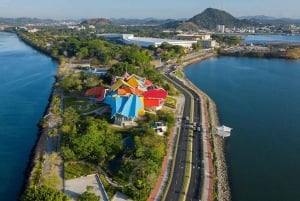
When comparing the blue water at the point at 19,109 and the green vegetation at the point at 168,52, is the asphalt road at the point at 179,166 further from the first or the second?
the green vegetation at the point at 168,52

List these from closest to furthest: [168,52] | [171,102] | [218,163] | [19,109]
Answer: [218,163], [171,102], [19,109], [168,52]

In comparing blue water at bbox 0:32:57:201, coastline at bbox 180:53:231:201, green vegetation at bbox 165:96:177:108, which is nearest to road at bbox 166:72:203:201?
coastline at bbox 180:53:231:201

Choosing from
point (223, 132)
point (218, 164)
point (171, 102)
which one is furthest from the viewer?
point (171, 102)

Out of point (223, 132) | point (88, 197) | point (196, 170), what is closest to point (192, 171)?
point (196, 170)

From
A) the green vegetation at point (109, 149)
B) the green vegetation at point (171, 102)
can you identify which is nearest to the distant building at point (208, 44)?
the green vegetation at point (171, 102)

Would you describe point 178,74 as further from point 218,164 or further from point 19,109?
point 218,164

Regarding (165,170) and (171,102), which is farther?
(171,102)
